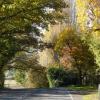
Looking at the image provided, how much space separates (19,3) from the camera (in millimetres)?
24641

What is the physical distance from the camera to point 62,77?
61938mm

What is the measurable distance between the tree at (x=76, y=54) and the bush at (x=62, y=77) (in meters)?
0.93

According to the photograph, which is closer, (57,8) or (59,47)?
(57,8)

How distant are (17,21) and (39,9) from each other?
2.58m

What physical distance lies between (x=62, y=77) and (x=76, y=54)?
15.2ft

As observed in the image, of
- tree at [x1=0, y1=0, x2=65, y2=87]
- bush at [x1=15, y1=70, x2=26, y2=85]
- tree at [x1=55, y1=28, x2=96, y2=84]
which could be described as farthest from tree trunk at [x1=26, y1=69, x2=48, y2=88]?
tree at [x1=0, y1=0, x2=65, y2=87]

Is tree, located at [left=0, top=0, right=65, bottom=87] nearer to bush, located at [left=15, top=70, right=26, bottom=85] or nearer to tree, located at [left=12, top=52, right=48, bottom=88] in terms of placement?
tree, located at [left=12, top=52, right=48, bottom=88]

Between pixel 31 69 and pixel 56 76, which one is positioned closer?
pixel 56 76

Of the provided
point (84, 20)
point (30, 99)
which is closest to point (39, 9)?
point (30, 99)

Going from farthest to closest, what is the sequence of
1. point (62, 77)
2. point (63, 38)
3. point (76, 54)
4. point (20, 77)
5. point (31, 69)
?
point (20, 77), point (31, 69), point (62, 77), point (63, 38), point (76, 54)

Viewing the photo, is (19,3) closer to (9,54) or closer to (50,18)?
(50,18)

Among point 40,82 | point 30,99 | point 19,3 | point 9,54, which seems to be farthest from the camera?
point 40,82

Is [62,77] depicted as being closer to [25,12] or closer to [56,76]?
[56,76]

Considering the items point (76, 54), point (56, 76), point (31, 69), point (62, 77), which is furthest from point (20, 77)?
point (76, 54)
